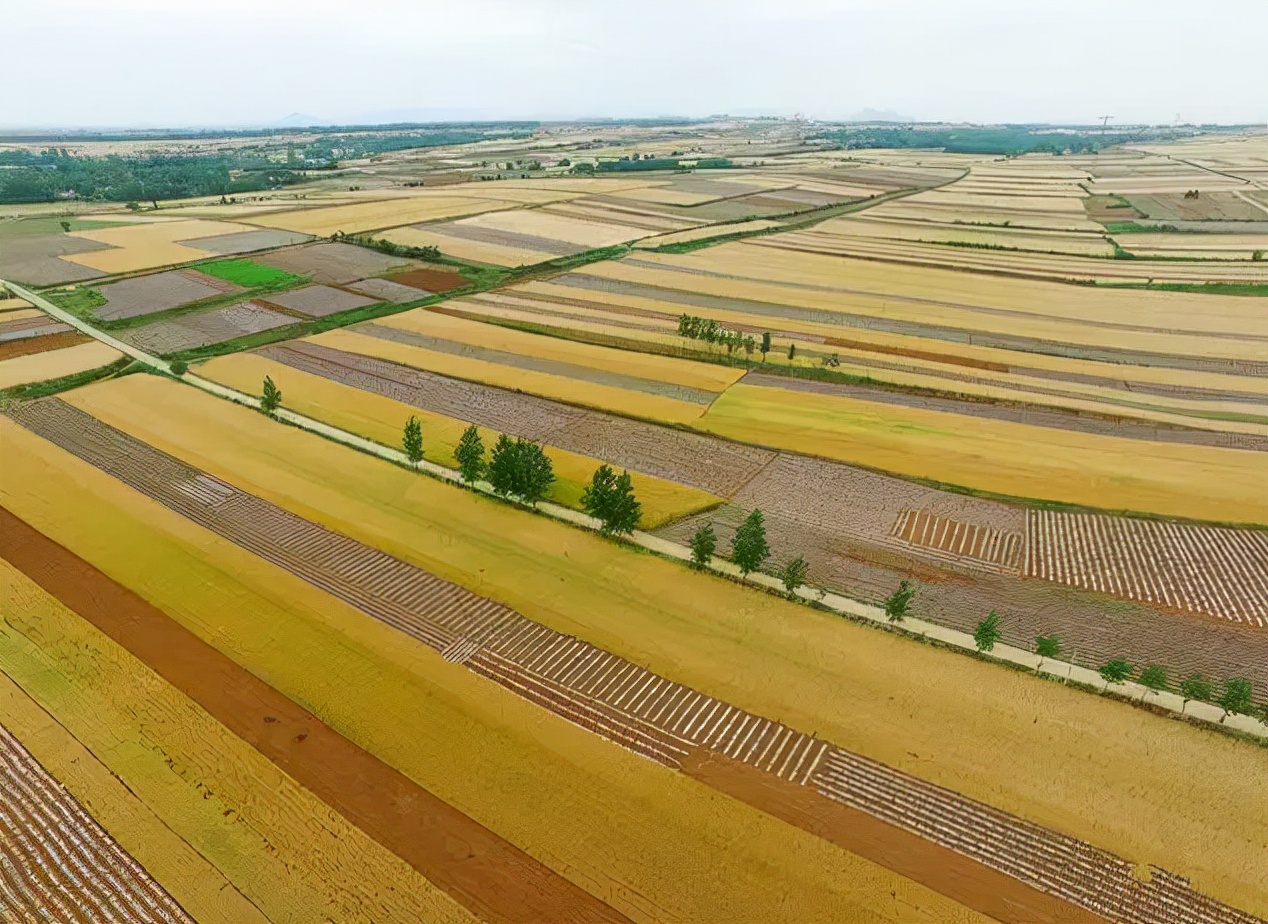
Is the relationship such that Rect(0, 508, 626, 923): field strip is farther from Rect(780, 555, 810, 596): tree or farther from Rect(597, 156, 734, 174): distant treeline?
Rect(597, 156, 734, 174): distant treeline

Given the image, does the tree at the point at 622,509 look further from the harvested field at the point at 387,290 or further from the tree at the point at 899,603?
the harvested field at the point at 387,290

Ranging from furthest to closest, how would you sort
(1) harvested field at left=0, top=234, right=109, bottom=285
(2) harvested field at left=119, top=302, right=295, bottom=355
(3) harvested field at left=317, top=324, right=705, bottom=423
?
(1) harvested field at left=0, top=234, right=109, bottom=285
(2) harvested field at left=119, top=302, right=295, bottom=355
(3) harvested field at left=317, top=324, right=705, bottom=423

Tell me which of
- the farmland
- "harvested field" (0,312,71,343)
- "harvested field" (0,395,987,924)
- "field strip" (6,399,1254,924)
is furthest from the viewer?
"harvested field" (0,312,71,343)

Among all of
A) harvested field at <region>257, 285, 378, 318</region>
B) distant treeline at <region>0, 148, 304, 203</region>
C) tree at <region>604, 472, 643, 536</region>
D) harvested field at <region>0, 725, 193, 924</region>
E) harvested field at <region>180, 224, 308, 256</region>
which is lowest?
harvested field at <region>0, 725, 193, 924</region>

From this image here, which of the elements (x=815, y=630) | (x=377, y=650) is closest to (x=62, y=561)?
(x=377, y=650)

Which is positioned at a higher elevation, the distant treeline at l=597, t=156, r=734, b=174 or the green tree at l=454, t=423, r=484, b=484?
the distant treeline at l=597, t=156, r=734, b=174

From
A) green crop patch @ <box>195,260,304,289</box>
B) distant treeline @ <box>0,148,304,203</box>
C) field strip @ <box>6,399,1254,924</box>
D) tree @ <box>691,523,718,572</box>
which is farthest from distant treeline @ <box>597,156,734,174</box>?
tree @ <box>691,523,718,572</box>
